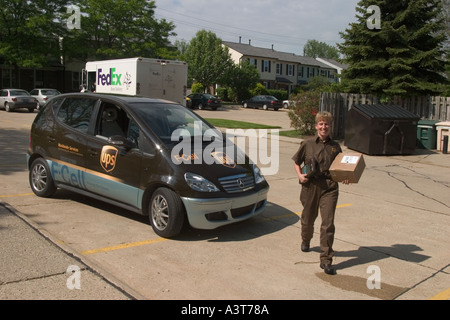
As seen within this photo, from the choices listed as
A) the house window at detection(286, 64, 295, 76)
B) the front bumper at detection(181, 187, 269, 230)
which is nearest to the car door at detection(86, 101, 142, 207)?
the front bumper at detection(181, 187, 269, 230)

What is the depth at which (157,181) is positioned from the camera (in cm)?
543

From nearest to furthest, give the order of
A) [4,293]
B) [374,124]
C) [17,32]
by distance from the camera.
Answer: [4,293]
[374,124]
[17,32]

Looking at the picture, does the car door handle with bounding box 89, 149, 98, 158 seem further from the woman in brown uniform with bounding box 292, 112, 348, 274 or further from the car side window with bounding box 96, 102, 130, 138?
the woman in brown uniform with bounding box 292, 112, 348, 274

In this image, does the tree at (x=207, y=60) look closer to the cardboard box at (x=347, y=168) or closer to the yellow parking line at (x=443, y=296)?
the cardboard box at (x=347, y=168)

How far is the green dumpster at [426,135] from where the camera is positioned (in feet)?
50.6

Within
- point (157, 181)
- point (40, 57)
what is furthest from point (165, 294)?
point (40, 57)

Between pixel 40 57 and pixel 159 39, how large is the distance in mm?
9990

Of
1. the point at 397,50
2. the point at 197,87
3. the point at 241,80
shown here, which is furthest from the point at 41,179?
the point at 241,80

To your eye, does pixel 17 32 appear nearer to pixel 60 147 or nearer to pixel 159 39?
pixel 159 39

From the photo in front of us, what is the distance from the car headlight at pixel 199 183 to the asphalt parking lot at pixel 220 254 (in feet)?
2.16

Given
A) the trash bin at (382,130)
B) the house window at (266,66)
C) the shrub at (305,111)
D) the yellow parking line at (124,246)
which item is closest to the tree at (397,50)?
the shrub at (305,111)

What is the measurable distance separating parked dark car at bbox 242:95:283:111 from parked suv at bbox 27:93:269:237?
1485 inches

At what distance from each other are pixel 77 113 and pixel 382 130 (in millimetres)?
10065
